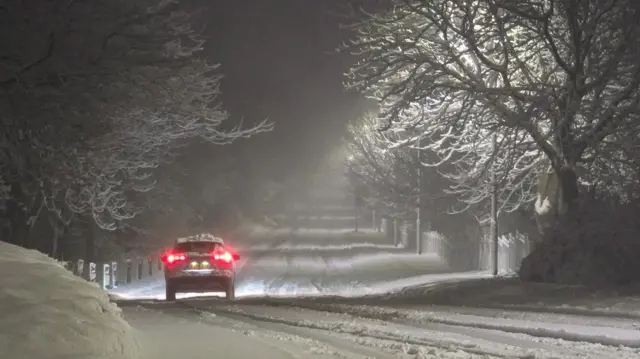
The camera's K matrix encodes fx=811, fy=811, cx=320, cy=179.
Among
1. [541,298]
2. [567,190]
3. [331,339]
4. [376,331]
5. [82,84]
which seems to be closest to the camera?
[331,339]

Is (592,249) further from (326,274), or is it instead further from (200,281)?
(326,274)

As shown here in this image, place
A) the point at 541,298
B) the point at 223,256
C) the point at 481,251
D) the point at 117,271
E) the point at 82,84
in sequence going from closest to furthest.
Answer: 1. the point at 82,84
2. the point at 541,298
3. the point at 223,256
4. the point at 117,271
5. the point at 481,251

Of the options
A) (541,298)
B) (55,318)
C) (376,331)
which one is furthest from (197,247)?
(55,318)

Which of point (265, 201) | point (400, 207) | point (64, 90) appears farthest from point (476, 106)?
point (265, 201)

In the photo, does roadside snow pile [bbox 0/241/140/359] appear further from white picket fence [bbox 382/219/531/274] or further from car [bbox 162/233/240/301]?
white picket fence [bbox 382/219/531/274]

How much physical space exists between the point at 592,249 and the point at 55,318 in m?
14.9

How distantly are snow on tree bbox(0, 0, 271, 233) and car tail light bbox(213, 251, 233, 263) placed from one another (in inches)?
143

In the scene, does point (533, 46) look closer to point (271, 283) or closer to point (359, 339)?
point (359, 339)

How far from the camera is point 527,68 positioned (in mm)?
20062

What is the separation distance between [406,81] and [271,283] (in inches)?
486

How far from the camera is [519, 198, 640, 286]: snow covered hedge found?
60.0 ft

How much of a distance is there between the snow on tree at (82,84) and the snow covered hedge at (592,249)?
9.46 meters

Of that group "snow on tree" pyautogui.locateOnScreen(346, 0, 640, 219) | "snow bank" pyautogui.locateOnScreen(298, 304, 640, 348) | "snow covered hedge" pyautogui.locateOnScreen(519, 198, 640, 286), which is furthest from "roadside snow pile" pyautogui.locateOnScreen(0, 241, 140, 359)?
"snow covered hedge" pyautogui.locateOnScreen(519, 198, 640, 286)

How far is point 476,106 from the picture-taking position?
21672mm
